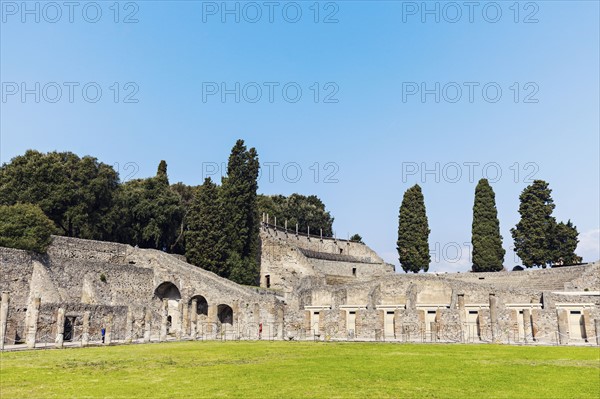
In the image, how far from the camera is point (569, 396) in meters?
13.1

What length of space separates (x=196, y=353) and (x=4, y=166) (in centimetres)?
3419

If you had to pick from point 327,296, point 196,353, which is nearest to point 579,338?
point 327,296

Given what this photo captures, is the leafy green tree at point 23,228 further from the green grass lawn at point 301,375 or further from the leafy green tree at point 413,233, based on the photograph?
the leafy green tree at point 413,233

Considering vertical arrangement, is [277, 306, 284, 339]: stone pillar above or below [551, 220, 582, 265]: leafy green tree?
below

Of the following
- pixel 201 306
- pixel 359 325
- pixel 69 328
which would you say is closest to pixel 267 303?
pixel 359 325

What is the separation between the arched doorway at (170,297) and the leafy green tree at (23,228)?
458 inches

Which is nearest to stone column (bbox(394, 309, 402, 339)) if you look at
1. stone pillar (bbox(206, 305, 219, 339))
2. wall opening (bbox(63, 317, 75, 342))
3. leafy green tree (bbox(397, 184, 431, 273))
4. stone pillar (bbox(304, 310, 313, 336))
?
stone pillar (bbox(304, 310, 313, 336))

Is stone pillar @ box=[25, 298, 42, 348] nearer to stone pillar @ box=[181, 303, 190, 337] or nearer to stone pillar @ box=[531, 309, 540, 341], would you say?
stone pillar @ box=[181, 303, 190, 337]

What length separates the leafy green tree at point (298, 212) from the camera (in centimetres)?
8544

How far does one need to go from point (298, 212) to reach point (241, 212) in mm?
38629

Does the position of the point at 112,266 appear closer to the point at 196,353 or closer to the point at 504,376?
the point at 196,353

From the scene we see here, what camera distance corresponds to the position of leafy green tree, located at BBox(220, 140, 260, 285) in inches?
1970

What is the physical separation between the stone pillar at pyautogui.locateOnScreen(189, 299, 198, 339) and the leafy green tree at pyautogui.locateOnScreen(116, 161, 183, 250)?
12.1 m

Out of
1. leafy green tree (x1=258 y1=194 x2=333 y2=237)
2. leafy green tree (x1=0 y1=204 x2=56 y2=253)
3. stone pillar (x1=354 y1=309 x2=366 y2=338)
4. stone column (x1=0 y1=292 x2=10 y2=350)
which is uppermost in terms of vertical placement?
leafy green tree (x1=258 y1=194 x2=333 y2=237)
